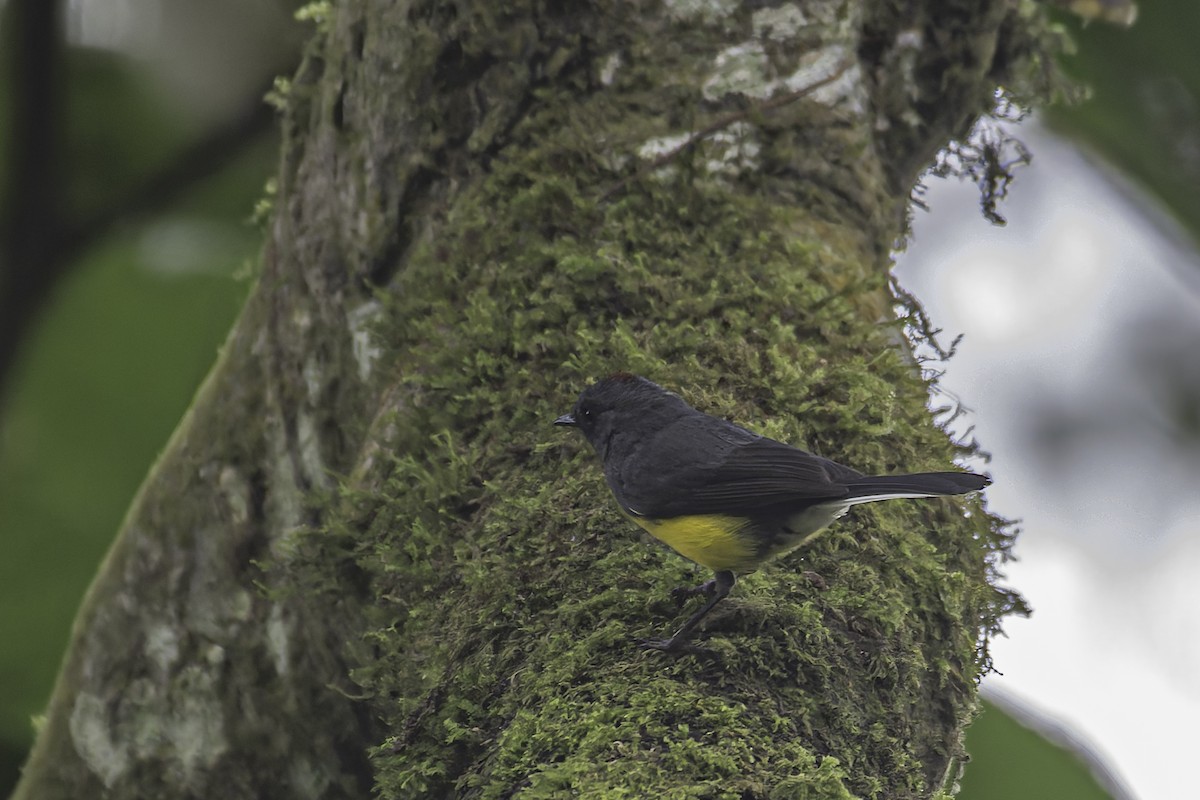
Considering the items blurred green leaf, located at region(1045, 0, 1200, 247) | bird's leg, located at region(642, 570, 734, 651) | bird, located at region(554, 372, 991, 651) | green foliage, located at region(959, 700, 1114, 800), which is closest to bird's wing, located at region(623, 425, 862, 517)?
bird, located at region(554, 372, 991, 651)

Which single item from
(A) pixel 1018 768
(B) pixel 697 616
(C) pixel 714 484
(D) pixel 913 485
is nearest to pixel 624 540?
(C) pixel 714 484

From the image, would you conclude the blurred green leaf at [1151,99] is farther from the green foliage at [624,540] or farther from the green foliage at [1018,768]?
the green foliage at [1018,768]

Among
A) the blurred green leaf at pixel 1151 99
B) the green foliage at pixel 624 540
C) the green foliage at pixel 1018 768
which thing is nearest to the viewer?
the green foliage at pixel 624 540

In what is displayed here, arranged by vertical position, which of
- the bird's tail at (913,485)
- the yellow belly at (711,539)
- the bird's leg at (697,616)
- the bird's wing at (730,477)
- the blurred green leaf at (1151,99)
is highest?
the blurred green leaf at (1151,99)

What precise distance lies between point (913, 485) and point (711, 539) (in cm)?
44

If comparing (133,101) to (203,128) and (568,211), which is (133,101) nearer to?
(203,128)

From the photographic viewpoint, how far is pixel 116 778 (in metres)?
4.01

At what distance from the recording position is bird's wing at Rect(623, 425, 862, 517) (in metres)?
2.60

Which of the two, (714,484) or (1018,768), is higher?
(714,484)

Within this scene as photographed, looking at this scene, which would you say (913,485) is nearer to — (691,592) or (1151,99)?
(691,592)

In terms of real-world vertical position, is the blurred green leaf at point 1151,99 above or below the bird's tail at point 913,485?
above

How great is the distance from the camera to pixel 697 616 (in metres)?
2.43

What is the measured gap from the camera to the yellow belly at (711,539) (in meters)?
2.62

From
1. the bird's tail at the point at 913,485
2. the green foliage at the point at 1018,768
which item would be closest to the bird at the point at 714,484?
the bird's tail at the point at 913,485
